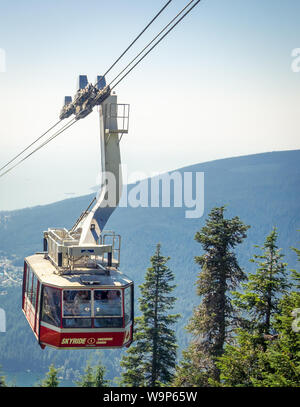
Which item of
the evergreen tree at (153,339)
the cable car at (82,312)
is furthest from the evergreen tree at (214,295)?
the cable car at (82,312)

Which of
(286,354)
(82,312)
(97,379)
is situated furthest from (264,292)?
(97,379)

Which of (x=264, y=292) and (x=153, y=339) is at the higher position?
(x=264, y=292)

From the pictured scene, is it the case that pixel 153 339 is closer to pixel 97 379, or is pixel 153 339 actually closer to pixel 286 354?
pixel 97 379

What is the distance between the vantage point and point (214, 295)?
89.7ft

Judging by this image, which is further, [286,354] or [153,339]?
[153,339]

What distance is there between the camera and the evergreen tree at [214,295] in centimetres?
2720

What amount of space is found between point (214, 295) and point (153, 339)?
6.57 m

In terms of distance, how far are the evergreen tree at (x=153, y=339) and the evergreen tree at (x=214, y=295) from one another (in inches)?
146

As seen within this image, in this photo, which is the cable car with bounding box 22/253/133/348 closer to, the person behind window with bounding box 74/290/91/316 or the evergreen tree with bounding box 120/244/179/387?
the person behind window with bounding box 74/290/91/316

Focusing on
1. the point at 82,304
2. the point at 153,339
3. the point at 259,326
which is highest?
the point at 82,304

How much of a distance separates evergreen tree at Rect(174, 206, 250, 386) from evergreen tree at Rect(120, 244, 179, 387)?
12.1 ft

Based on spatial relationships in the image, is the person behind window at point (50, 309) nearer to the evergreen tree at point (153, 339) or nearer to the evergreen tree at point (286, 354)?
the evergreen tree at point (286, 354)

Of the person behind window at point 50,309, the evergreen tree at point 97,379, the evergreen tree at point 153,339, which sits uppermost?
the person behind window at point 50,309
